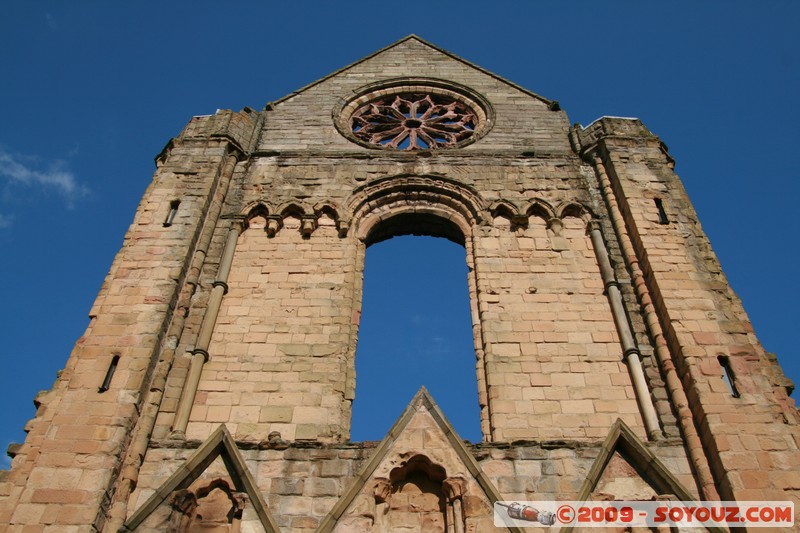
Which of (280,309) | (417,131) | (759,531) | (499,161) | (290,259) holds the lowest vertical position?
(759,531)

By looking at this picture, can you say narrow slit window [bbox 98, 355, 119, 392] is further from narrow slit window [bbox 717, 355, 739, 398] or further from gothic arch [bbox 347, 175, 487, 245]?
narrow slit window [bbox 717, 355, 739, 398]

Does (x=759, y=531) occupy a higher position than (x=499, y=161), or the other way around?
(x=499, y=161)

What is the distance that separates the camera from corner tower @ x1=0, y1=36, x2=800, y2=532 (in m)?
7.02

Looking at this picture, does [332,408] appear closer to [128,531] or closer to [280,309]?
[280,309]

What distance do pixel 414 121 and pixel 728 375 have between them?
26.7 feet

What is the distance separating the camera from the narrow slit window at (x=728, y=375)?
780 centimetres

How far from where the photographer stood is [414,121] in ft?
47.3

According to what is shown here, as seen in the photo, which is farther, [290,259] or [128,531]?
[290,259]

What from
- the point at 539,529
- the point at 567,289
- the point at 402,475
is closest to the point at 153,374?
the point at 402,475

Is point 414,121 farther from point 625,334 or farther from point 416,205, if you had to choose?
point 625,334

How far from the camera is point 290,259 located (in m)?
10.3

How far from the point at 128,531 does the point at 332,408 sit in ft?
7.81

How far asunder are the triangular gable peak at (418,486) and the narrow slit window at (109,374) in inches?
110

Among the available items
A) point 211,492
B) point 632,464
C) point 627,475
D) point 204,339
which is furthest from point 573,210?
point 211,492
